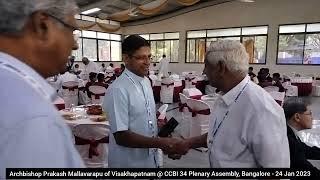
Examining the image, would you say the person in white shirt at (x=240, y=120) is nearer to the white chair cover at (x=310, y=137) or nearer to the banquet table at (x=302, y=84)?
the white chair cover at (x=310, y=137)

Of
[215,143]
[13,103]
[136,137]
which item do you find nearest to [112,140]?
[136,137]

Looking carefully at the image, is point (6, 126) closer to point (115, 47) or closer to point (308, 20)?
point (308, 20)

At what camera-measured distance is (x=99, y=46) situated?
57.1 ft

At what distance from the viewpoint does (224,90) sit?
1.44 metres

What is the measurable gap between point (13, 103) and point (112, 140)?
1.29 m

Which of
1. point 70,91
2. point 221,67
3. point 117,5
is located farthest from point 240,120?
point 117,5

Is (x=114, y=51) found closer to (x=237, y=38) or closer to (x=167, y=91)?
(x=237, y=38)

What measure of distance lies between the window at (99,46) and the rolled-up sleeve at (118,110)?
14.9 m

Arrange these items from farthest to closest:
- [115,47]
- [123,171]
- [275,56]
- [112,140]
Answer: [115,47]
[275,56]
[112,140]
[123,171]

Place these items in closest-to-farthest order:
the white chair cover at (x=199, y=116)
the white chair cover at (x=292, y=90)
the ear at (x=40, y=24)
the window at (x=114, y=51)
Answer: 1. the ear at (x=40, y=24)
2. the white chair cover at (x=199, y=116)
3. the white chair cover at (x=292, y=90)
4. the window at (x=114, y=51)

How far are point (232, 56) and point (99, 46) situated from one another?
54.7 ft

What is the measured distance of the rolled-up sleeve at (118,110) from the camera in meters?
1.59
